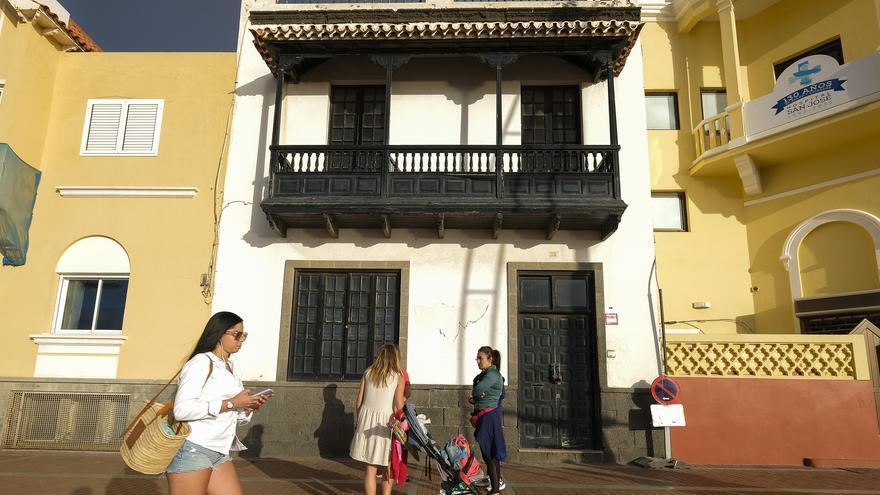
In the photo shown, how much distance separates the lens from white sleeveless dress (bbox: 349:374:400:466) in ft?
Result: 17.7

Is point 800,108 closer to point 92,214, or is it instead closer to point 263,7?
point 263,7

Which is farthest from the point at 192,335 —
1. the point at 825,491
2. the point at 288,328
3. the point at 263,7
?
the point at 825,491

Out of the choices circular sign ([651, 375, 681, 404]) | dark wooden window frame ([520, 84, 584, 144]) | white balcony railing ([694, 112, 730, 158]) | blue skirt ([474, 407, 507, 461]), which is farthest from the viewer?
white balcony railing ([694, 112, 730, 158])

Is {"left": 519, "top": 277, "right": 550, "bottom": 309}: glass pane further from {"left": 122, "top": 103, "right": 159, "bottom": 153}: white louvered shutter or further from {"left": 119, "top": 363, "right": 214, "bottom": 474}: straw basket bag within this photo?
{"left": 122, "top": 103, "right": 159, "bottom": 153}: white louvered shutter

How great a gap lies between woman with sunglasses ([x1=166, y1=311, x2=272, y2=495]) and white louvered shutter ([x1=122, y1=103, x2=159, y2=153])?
9.10m

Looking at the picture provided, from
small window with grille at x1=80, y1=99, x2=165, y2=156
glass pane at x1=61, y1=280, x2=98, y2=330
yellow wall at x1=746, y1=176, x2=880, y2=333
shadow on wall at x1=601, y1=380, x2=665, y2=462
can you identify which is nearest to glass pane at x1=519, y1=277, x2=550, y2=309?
shadow on wall at x1=601, y1=380, x2=665, y2=462

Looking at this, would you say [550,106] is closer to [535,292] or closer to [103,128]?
[535,292]

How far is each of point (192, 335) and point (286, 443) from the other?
106 inches

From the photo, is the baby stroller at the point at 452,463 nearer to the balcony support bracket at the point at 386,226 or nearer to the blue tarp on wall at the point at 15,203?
the balcony support bracket at the point at 386,226

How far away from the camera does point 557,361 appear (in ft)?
32.1

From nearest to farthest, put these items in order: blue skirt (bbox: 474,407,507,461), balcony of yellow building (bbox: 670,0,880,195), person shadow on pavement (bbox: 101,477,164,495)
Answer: blue skirt (bbox: 474,407,507,461) → person shadow on pavement (bbox: 101,477,164,495) → balcony of yellow building (bbox: 670,0,880,195)

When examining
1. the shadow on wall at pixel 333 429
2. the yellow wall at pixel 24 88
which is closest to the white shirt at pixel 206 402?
the shadow on wall at pixel 333 429

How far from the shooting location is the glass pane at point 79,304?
34.2ft

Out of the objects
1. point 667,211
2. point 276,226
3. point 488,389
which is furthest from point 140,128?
point 667,211
